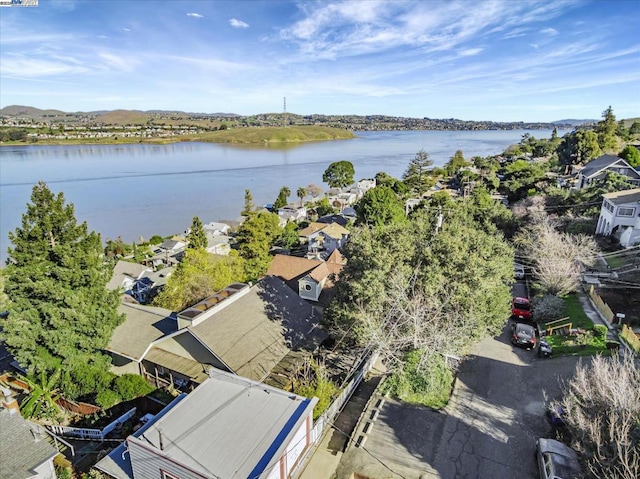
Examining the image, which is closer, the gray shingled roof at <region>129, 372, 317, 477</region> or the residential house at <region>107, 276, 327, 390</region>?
the gray shingled roof at <region>129, 372, 317, 477</region>

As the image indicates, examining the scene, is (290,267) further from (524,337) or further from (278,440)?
(278,440)

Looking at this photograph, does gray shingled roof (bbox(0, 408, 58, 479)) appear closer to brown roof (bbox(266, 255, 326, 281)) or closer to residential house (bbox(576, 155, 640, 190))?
brown roof (bbox(266, 255, 326, 281))

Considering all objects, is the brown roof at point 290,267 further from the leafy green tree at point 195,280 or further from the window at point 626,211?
the window at point 626,211

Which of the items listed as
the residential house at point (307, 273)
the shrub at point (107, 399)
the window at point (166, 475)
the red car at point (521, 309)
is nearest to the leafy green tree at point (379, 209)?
the residential house at point (307, 273)

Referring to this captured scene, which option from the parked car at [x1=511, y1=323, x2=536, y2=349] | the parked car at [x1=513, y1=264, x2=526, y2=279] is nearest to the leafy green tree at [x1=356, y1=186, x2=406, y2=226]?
the parked car at [x1=513, y1=264, x2=526, y2=279]

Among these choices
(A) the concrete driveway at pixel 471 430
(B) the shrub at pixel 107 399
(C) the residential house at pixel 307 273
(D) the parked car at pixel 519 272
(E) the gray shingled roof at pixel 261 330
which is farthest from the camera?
(D) the parked car at pixel 519 272

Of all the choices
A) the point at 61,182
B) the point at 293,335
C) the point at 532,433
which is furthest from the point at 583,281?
the point at 61,182

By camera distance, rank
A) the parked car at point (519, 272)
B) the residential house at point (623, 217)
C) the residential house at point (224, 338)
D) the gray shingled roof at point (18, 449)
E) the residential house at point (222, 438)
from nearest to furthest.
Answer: the residential house at point (222, 438)
the gray shingled roof at point (18, 449)
the residential house at point (224, 338)
the residential house at point (623, 217)
the parked car at point (519, 272)
